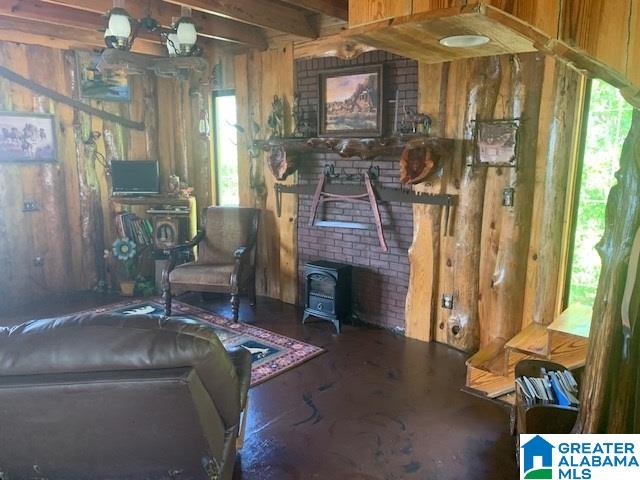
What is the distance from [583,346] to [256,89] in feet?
11.9

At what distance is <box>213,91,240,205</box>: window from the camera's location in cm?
528

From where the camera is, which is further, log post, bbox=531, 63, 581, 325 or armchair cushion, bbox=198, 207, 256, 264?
armchair cushion, bbox=198, 207, 256, 264

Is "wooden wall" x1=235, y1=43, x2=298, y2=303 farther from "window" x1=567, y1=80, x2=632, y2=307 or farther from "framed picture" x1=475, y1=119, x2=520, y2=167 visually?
"window" x1=567, y1=80, x2=632, y2=307

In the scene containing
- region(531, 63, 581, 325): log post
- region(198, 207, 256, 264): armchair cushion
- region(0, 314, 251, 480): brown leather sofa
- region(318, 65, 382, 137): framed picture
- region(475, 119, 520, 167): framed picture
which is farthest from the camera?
region(198, 207, 256, 264): armchair cushion

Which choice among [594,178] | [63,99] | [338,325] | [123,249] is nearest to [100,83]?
[63,99]

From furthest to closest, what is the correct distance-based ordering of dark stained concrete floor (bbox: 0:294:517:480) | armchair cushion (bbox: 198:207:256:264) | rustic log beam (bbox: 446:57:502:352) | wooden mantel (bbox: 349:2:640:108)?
armchair cushion (bbox: 198:207:256:264), rustic log beam (bbox: 446:57:502:352), dark stained concrete floor (bbox: 0:294:517:480), wooden mantel (bbox: 349:2:640:108)

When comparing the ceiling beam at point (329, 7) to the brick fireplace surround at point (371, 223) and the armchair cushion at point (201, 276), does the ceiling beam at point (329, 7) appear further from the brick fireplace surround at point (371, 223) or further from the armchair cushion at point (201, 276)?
the armchair cushion at point (201, 276)

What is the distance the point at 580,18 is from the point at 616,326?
1031mm

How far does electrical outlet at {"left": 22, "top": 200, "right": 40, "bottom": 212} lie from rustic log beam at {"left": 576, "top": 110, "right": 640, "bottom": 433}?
5051mm

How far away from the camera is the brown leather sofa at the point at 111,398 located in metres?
1.46

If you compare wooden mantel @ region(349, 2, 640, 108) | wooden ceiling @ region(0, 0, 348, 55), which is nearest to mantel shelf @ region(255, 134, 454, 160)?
wooden ceiling @ region(0, 0, 348, 55)

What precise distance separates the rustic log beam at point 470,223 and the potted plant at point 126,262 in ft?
10.8

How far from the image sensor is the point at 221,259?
4.82 meters

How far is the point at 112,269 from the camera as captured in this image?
17.5 feet
